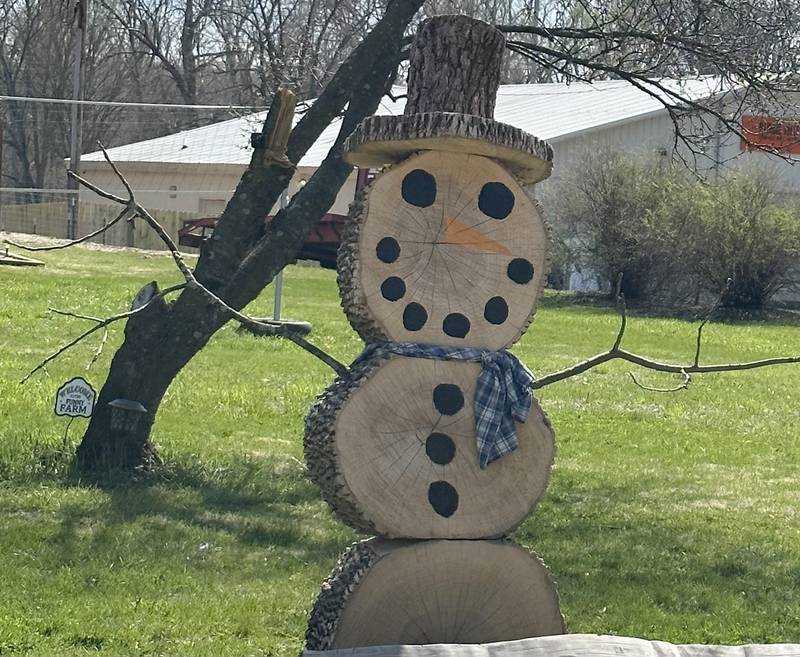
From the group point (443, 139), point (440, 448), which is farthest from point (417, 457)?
A: point (443, 139)

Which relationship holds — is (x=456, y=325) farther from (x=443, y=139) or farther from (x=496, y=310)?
(x=443, y=139)

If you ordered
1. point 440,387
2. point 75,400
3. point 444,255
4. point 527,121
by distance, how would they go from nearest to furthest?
point 440,387 → point 444,255 → point 75,400 → point 527,121

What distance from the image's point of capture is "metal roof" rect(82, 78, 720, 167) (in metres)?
28.7

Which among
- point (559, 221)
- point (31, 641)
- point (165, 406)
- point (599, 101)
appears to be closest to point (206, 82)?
point (599, 101)

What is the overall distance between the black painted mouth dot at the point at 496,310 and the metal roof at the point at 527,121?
906 inches

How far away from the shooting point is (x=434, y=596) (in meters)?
4.55

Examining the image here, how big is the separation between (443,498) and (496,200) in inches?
42.8

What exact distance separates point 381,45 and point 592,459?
367 centimetres

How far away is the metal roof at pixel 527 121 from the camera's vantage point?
28.7 metres

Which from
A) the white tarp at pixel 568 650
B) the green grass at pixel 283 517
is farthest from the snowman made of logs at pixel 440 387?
the green grass at pixel 283 517

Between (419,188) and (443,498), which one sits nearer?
(443,498)

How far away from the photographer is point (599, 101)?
32188 millimetres

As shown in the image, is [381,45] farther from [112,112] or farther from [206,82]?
[206,82]

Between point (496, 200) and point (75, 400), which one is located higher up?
point (496, 200)
